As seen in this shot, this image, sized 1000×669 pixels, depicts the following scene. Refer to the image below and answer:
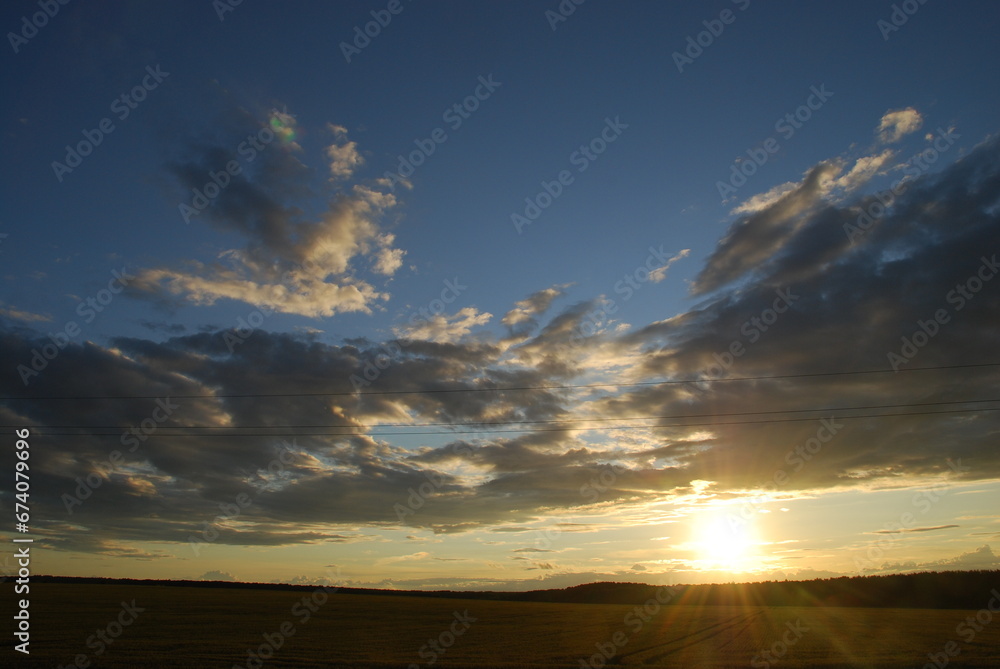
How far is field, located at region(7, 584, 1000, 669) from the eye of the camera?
34.5 meters

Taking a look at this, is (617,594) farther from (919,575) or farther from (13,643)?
(13,643)

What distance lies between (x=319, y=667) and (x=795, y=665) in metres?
26.6

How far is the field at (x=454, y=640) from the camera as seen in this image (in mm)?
34500

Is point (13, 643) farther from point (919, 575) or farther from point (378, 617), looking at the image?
point (919, 575)

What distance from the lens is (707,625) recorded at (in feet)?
202

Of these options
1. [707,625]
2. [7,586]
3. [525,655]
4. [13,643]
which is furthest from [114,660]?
[7,586]

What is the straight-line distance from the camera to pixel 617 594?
171125 millimetres

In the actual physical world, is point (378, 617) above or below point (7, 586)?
below

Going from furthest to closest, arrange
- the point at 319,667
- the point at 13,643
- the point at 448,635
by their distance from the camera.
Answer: the point at 448,635
the point at 13,643
the point at 319,667

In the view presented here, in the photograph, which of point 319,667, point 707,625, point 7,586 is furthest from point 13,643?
point 7,586

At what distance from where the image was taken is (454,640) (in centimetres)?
4822

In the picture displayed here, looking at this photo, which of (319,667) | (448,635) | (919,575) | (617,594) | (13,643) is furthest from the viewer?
(617,594)

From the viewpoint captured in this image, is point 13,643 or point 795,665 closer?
point 795,665

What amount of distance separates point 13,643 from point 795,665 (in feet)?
157
